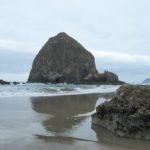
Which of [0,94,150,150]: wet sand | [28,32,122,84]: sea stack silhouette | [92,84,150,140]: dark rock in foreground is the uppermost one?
[28,32,122,84]: sea stack silhouette

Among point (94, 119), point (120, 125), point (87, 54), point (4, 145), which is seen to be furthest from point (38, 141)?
point (87, 54)

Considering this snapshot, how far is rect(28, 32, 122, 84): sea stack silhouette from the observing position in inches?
3575

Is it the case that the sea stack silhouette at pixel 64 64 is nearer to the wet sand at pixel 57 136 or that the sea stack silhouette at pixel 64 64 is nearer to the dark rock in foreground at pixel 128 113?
the wet sand at pixel 57 136

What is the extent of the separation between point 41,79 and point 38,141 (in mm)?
86770

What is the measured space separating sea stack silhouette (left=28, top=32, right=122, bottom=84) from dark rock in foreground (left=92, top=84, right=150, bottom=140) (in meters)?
76.9

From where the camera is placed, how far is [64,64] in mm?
95188

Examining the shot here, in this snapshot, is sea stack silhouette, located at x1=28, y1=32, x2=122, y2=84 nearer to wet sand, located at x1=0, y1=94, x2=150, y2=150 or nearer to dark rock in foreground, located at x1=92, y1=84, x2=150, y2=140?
wet sand, located at x1=0, y1=94, x2=150, y2=150

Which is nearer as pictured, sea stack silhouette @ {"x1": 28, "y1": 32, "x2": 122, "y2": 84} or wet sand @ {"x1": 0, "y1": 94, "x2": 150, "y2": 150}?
wet sand @ {"x1": 0, "y1": 94, "x2": 150, "y2": 150}

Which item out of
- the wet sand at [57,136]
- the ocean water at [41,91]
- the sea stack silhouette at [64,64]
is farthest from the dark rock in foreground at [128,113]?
the sea stack silhouette at [64,64]


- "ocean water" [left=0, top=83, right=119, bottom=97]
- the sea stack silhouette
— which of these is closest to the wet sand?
"ocean water" [left=0, top=83, right=119, bottom=97]

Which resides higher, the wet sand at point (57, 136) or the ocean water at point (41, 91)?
the ocean water at point (41, 91)

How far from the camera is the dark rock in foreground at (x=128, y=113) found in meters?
8.85

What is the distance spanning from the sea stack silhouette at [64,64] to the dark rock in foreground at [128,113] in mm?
76929

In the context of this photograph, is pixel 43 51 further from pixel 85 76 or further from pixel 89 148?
pixel 89 148
